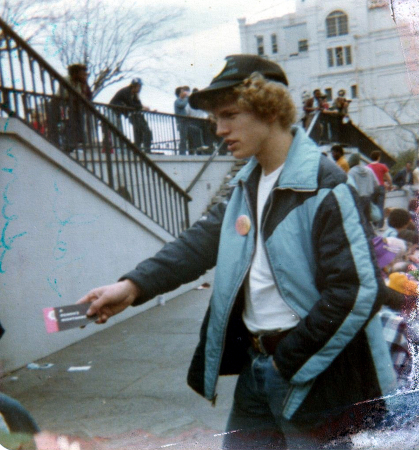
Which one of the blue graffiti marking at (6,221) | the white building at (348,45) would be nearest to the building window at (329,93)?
the white building at (348,45)

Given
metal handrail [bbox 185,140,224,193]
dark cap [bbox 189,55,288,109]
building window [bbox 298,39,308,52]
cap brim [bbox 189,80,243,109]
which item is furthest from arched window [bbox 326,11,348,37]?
metal handrail [bbox 185,140,224,193]

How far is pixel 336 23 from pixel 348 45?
14.6 inches

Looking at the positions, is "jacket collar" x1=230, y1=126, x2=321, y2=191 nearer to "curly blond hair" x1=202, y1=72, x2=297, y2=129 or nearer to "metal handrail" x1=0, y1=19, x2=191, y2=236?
"curly blond hair" x1=202, y1=72, x2=297, y2=129

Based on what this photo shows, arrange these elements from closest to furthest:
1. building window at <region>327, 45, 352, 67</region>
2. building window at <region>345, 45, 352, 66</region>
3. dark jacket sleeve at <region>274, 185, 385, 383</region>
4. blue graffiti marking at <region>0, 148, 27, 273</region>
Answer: dark jacket sleeve at <region>274, 185, 385, 383</region> < building window at <region>345, 45, 352, 66</region> < building window at <region>327, 45, 352, 67</region> < blue graffiti marking at <region>0, 148, 27, 273</region>

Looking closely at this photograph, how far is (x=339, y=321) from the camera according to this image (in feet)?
5.94

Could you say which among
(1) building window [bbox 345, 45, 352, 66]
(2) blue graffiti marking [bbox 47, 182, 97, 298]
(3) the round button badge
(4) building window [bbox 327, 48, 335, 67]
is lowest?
(2) blue graffiti marking [bbox 47, 182, 97, 298]

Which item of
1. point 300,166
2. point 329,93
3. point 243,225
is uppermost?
point 329,93

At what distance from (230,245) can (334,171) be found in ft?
1.51

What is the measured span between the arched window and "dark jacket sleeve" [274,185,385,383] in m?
1.77

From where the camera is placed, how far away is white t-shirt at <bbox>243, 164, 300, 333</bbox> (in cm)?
197

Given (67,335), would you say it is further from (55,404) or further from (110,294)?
(110,294)

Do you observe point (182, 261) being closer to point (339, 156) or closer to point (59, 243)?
point (59, 243)

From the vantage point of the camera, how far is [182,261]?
7.39 feet

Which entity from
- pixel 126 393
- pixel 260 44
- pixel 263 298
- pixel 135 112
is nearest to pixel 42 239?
pixel 126 393
